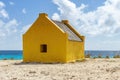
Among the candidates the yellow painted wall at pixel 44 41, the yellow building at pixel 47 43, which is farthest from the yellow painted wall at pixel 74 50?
the yellow painted wall at pixel 44 41

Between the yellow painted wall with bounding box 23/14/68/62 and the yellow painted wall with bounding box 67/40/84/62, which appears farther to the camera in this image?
the yellow painted wall with bounding box 67/40/84/62

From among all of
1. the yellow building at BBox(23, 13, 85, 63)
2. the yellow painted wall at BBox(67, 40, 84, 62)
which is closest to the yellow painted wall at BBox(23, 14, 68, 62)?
the yellow building at BBox(23, 13, 85, 63)

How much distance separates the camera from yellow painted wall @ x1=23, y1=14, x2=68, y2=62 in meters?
27.0

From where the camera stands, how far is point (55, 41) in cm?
2716

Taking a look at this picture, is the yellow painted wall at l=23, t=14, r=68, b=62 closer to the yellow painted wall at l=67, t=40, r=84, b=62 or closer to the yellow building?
the yellow building

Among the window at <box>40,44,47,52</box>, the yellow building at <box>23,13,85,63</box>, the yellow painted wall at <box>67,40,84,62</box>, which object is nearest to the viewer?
the yellow building at <box>23,13,85,63</box>

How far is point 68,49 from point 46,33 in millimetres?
2222

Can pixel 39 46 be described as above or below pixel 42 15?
below

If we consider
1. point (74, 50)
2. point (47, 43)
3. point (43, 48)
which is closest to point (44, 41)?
point (47, 43)

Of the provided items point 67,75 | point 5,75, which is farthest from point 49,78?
point 5,75

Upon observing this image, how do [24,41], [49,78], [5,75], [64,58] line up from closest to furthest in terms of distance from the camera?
[49,78]
[5,75]
[64,58]
[24,41]

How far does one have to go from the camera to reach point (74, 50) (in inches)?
1152

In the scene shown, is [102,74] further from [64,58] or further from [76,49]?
[76,49]

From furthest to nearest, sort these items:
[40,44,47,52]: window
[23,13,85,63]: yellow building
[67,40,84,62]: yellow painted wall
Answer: [40,44,47,52]: window, [67,40,84,62]: yellow painted wall, [23,13,85,63]: yellow building
